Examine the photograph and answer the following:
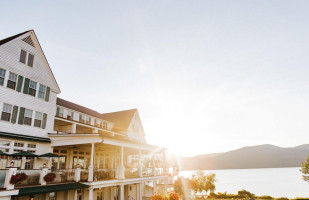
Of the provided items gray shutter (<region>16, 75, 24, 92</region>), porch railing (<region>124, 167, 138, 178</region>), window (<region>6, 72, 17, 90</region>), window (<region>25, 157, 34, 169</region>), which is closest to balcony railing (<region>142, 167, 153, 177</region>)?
porch railing (<region>124, 167, 138, 178</region>)

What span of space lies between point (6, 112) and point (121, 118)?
2185 centimetres

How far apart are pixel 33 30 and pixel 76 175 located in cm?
1486

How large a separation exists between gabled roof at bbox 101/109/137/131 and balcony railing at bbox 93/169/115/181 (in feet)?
43.9

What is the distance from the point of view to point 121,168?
22.1m

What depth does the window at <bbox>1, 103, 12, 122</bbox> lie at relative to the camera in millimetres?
17156

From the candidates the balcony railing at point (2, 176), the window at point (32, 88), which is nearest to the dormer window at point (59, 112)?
the window at point (32, 88)

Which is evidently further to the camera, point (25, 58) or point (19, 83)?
point (25, 58)

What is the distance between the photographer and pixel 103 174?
69.3 feet

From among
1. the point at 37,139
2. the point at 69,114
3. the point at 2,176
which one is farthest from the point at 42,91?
the point at 2,176

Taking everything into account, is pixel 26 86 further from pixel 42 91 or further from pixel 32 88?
pixel 42 91

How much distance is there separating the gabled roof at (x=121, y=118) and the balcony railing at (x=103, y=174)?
13382mm

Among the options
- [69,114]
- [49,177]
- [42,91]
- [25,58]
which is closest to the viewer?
[49,177]

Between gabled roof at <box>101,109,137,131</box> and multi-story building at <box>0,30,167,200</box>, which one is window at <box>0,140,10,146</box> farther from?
gabled roof at <box>101,109,137,131</box>

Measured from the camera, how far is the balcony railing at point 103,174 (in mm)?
19747
